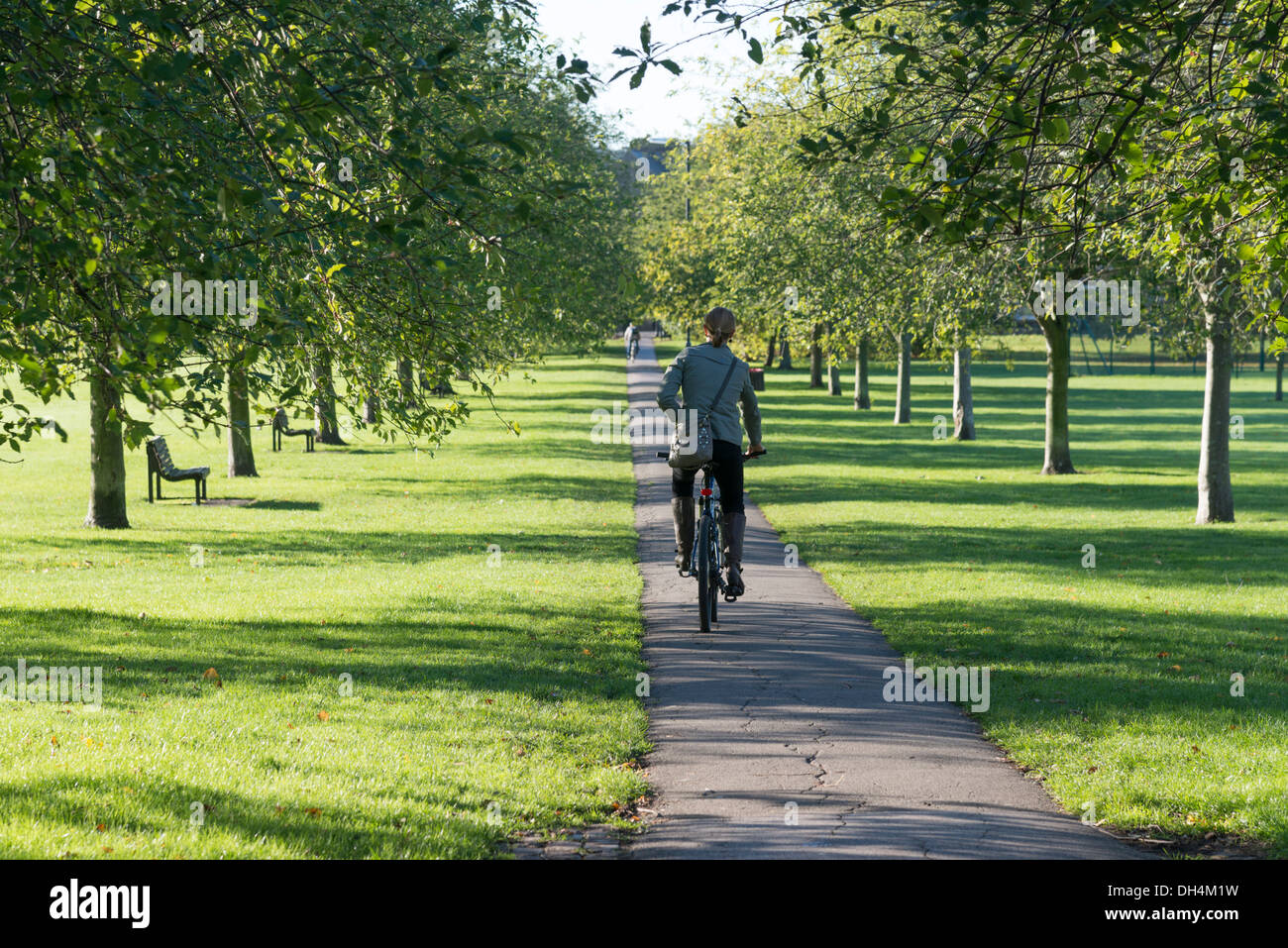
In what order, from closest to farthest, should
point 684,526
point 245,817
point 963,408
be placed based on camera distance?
point 245,817 → point 684,526 → point 963,408

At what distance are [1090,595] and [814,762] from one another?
680 centimetres

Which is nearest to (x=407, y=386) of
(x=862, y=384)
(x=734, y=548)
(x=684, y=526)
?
(x=684, y=526)

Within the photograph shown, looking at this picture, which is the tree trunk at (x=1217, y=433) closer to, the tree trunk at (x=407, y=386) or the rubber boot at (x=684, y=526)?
the rubber boot at (x=684, y=526)

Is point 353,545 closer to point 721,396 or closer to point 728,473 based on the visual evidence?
point 728,473

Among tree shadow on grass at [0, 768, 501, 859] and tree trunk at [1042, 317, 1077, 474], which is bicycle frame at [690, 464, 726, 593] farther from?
tree trunk at [1042, 317, 1077, 474]

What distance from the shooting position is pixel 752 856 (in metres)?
4.87

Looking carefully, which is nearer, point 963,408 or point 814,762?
point 814,762

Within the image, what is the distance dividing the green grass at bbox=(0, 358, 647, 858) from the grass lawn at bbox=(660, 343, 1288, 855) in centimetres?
232

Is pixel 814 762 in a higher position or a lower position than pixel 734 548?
lower

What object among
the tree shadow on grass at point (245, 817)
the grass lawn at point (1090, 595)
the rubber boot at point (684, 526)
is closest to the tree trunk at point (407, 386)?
the rubber boot at point (684, 526)

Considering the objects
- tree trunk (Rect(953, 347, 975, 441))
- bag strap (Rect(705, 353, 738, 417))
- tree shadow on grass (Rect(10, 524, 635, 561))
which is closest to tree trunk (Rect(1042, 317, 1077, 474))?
tree trunk (Rect(953, 347, 975, 441))

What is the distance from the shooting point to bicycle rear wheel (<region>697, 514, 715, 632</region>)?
925 centimetres

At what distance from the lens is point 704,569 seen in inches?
367
